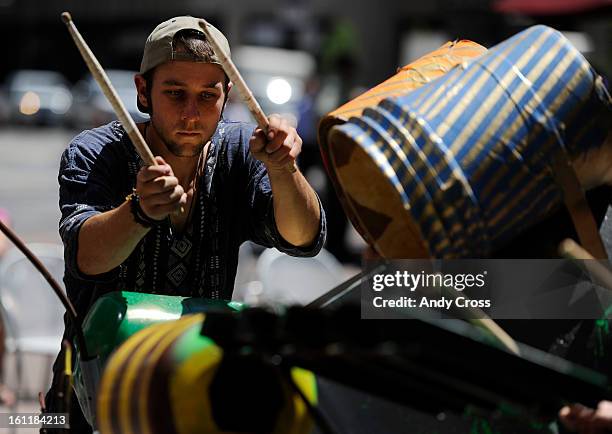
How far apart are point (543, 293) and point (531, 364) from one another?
1.17ft

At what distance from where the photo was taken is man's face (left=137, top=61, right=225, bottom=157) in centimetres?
263

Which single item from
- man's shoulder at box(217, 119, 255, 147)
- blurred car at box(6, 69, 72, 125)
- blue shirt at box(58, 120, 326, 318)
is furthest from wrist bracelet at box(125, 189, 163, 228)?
blurred car at box(6, 69, 72, 125)

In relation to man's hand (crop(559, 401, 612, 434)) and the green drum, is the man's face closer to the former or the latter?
the green drum

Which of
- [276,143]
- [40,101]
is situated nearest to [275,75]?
[40,101]

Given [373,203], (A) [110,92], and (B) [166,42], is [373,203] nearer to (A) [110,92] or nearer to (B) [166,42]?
(A) [110,92]

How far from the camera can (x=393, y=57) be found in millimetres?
38969

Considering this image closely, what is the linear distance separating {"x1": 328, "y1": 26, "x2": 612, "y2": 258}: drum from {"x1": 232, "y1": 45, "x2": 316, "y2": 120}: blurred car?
30.1 feet

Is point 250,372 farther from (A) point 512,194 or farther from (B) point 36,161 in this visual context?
(B) point 36,161

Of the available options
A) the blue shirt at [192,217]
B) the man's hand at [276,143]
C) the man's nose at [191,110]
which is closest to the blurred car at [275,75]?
the blue shirt at [192,217]

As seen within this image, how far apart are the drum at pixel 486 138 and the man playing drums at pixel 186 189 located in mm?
496

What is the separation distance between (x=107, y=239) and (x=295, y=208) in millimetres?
495

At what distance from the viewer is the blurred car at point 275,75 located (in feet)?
66.6

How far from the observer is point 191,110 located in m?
2.63

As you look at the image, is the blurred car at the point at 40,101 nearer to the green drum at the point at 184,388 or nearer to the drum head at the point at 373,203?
the drum head at the point at 373,203
